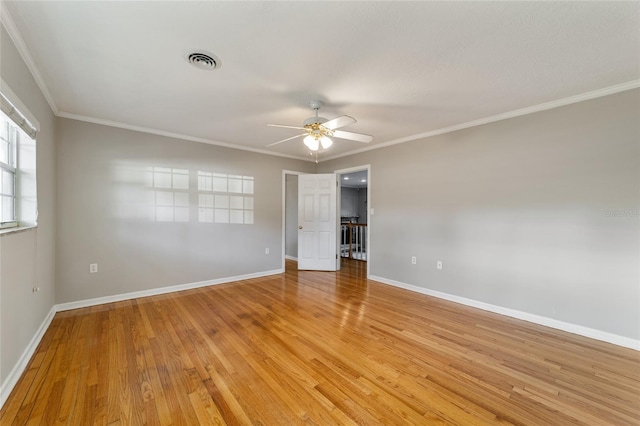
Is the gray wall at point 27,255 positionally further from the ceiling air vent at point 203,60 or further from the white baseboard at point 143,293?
the ceiling air vent at point 203,60

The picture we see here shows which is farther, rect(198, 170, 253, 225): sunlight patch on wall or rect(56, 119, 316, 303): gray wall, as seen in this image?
rect(198, 170, 253, 225): sunlight patch on wall

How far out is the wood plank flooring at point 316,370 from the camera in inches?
63.2

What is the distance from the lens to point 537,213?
117 inches

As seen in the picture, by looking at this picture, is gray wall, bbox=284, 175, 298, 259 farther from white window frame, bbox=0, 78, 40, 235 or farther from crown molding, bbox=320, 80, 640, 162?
white window frame, bbox=0, 78, 40, 235

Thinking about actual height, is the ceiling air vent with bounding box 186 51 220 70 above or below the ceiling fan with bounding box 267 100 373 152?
above

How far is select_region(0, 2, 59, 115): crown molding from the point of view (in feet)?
5.22

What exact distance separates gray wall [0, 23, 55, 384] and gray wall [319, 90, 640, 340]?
4372 millimetres

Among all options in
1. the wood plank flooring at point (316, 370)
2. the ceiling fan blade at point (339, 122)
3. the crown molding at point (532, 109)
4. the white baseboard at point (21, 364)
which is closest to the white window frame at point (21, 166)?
the white baseboard at point (21, 364)

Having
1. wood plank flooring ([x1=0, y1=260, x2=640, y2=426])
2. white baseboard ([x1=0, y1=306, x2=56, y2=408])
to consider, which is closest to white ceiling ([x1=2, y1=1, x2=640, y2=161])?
white baseboard ([x1=0, y1=306, x2=56, y2=408])

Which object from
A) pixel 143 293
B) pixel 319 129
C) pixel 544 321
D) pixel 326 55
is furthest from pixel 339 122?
pixel 143 293

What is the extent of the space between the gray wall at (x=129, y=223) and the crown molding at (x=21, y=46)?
935 millimetres

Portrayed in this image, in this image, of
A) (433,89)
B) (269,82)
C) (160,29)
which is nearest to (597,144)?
(433,89)

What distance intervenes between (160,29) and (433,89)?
2356mm

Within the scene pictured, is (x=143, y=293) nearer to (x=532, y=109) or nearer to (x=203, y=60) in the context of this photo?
(x=203, y=60)
